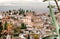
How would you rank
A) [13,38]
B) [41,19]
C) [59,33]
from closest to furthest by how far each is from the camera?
[59,33] → [13,38] → [41,19]

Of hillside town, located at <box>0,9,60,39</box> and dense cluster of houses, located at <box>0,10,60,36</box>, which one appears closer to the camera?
hillside town, located at <box>0,9,60,39</box>

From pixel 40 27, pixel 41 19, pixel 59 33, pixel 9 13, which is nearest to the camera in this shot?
pixel 59 33

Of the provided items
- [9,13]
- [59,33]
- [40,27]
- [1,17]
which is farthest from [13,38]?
[59,33]

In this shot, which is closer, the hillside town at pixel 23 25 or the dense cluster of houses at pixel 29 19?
the hillside town at pixel 23 25

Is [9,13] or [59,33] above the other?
[59,33]

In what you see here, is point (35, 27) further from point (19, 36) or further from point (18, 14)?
point (18, 14)

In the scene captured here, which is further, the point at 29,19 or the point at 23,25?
the point at 29,19

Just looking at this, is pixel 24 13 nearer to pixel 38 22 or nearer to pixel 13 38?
pixel 38 22

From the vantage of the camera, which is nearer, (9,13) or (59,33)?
(59,33)
